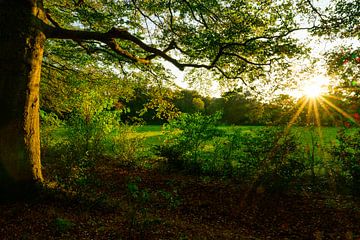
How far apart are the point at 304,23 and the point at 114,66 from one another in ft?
21.7

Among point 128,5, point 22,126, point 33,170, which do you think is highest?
point 128,5

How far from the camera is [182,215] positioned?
658 centimetres

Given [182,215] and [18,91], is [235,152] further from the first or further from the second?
[18,91]

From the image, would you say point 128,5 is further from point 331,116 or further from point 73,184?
point 331,116

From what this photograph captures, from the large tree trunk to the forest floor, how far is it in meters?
0.62

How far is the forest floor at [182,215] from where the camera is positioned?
14.9 feet

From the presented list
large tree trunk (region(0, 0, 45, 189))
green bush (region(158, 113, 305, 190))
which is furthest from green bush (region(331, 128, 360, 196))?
large tree trunk (region(0, 0, 45, 189))

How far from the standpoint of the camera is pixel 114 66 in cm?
1040

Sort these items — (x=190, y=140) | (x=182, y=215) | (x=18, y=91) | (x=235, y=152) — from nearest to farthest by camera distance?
(x=18, y=91)
(x=182, y=215)
(x=235, y=152)
(x=190, y=140)

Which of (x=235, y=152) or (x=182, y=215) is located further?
(x=235, y=152)

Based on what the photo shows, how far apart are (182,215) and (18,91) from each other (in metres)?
4.47

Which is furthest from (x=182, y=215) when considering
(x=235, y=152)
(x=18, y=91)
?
(x=235, y=152)

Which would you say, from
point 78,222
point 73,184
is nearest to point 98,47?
point 73,184

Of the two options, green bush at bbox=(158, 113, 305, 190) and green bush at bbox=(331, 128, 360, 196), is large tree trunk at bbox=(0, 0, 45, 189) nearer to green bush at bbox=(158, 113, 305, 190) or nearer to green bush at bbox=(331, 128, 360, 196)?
green bush at bbox=(158, 113, 305, 190)
